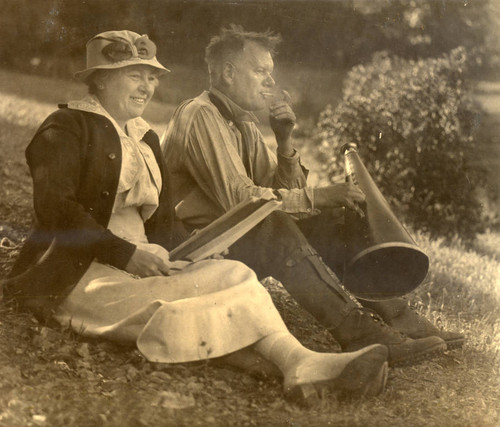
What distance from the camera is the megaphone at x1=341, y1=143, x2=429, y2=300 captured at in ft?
15.8

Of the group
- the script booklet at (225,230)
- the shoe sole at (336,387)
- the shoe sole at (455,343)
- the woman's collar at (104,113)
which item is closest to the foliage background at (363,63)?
the woman's collar at (104,113)

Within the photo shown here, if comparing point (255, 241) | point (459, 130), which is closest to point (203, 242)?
point (255, 241)

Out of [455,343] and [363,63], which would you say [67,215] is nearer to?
[363,63]

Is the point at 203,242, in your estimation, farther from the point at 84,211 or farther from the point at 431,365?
the point at 431,365

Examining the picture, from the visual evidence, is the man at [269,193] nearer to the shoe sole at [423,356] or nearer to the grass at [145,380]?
the shoe sole at [423,356]

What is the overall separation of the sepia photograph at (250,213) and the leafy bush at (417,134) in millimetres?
13

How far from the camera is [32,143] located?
15.4ft

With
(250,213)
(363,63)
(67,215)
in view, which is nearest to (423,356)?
(250,213)

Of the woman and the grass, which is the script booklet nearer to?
the woman

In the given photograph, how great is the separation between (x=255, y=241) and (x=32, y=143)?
137cm

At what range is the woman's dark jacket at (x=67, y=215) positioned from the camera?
455 centimetres

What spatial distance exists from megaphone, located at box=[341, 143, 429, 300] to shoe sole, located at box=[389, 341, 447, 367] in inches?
14.5

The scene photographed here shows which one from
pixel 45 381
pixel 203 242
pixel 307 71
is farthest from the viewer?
pixel 307 71

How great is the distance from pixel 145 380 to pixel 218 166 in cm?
129
